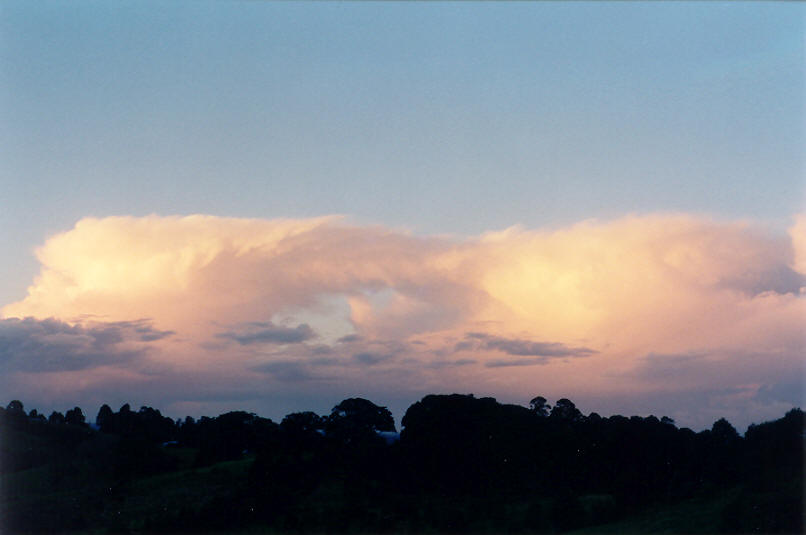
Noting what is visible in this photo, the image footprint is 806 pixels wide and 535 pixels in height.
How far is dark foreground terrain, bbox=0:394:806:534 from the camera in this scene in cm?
7106

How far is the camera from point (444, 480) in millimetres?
77750

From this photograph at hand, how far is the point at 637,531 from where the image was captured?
220ft

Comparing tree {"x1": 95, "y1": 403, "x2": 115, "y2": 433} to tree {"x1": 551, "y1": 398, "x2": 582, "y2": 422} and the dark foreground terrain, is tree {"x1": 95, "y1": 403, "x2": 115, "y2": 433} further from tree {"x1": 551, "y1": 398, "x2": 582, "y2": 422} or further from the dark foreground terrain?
tree {"x1": 551, "y1": 398, "x2": 582, "y2": 422}

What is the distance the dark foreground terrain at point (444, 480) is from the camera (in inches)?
2798

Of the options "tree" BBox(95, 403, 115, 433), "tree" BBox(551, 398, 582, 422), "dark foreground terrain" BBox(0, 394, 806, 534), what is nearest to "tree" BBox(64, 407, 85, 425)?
"tree" BBox(95, 403, 115, 433)

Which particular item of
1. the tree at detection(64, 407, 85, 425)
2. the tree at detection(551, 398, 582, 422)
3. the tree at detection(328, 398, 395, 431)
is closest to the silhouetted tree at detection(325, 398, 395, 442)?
the tree at detection(328, 398, 395, 431)

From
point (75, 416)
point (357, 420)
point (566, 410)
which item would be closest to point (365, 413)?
point (357, 420)

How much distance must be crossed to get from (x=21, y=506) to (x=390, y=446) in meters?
33.6

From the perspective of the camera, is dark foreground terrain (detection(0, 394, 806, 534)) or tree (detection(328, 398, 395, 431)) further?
tree (detection(328, 398, 395, 431))

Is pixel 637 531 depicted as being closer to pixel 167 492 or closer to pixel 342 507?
pixel 342 507

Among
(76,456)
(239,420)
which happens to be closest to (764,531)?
(239,420)

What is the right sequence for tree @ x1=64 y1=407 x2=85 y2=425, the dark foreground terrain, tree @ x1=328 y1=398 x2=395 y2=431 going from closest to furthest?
the dark foreground terrain
tree @ x1=328 y1=398 x2=395 y2=431
tree @ x1=64 y1=407 x2=85 y2=425

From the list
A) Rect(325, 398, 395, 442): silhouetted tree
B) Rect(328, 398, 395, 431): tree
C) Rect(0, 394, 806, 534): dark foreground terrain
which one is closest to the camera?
Rect(0, 394, 806, 534): dark foreground terrain

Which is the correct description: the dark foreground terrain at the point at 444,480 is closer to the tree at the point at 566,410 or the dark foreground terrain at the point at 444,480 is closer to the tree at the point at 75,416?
the tree at the point at 566,410
